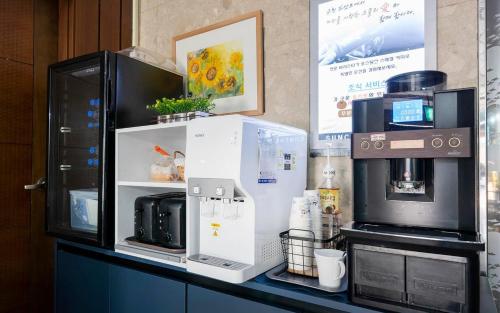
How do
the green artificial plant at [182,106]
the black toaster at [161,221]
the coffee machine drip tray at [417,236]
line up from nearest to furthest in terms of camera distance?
the coffee machine drip tray at [417,236]
the black toaster at [161,221]
the green artificial plant at [182,106]

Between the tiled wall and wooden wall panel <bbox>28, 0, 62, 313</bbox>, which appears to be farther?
wooden wall panel <bbox>28, 0, 62, 313</bbox>

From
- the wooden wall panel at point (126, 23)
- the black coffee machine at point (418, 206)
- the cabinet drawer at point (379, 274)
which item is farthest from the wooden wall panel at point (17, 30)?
the cabinet drawer at point (379, 274)

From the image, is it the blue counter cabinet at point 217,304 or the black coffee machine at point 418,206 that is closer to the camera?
the black coffee machine at point 418,206

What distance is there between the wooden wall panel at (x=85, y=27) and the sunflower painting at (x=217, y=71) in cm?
77

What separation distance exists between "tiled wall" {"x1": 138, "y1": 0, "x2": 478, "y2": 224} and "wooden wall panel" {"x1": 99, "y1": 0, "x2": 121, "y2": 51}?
39 cm

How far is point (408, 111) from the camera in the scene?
101cm

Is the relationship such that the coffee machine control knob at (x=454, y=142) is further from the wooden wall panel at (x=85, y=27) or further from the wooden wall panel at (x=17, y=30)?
the wooden wall panel at (x=17, y=30)

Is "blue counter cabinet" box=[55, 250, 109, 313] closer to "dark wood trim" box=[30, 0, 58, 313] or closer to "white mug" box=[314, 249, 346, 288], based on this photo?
"dark wood trim" box=[30, 0, 58, 313]

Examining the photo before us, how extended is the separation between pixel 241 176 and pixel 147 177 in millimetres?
866

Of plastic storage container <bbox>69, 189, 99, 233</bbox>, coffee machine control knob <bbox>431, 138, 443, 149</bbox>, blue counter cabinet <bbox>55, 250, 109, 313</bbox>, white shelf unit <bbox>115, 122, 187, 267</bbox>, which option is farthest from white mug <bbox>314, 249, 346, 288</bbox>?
plastic storage container <bbox>69, 189, 99, 233</bbox>

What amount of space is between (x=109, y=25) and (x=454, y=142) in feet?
8.05

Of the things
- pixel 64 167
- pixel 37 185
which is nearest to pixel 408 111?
pixel 64 167

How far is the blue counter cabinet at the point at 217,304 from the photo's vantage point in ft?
3.82

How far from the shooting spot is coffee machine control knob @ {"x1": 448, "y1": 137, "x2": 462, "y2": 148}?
0.91 metres
